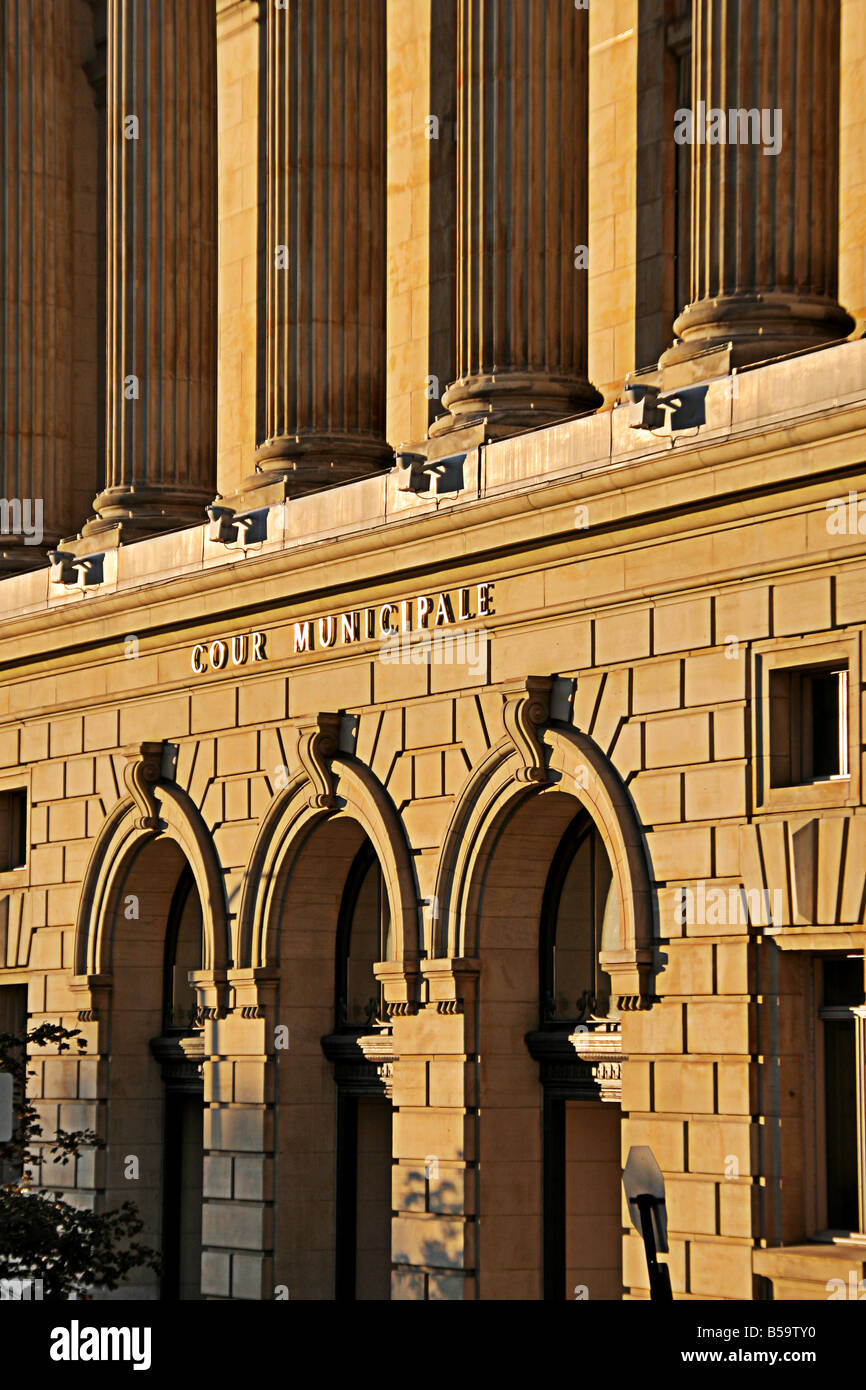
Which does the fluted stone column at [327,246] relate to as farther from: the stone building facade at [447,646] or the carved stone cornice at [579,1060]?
the carved stone cornice at [579,1060]

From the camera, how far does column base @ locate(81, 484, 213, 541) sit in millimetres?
46969

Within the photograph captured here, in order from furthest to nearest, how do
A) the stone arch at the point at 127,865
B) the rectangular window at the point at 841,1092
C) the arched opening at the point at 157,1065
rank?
the arched opening at the point at 157,1065 < the stone arch at the point at 127,865 < the rectangular window at the point at 841,1092

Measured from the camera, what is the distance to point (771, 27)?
33.9m

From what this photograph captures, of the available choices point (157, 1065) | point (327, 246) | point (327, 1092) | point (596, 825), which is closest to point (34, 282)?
point (327, 246)

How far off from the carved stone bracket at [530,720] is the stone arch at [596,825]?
0.10 m

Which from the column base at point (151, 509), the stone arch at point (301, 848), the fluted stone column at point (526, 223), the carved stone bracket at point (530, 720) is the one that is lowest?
the stone arch at point (301, 848)

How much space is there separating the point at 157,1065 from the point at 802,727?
56.2 feet

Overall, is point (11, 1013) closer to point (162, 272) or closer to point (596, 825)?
point (162, 272)

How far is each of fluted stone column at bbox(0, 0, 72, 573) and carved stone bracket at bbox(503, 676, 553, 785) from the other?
1755cm

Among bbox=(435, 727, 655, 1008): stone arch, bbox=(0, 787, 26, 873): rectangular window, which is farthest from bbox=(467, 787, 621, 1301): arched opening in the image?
bbox=(0, 787, 26, 873): rectangular window

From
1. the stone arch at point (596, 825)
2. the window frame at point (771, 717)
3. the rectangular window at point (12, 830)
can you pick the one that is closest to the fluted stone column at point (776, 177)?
the window frame at point (771, 717)

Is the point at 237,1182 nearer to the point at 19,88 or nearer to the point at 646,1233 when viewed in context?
the point at 646,1233

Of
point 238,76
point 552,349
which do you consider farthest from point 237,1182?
point 238,76

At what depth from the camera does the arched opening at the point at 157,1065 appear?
45750 millimetres
